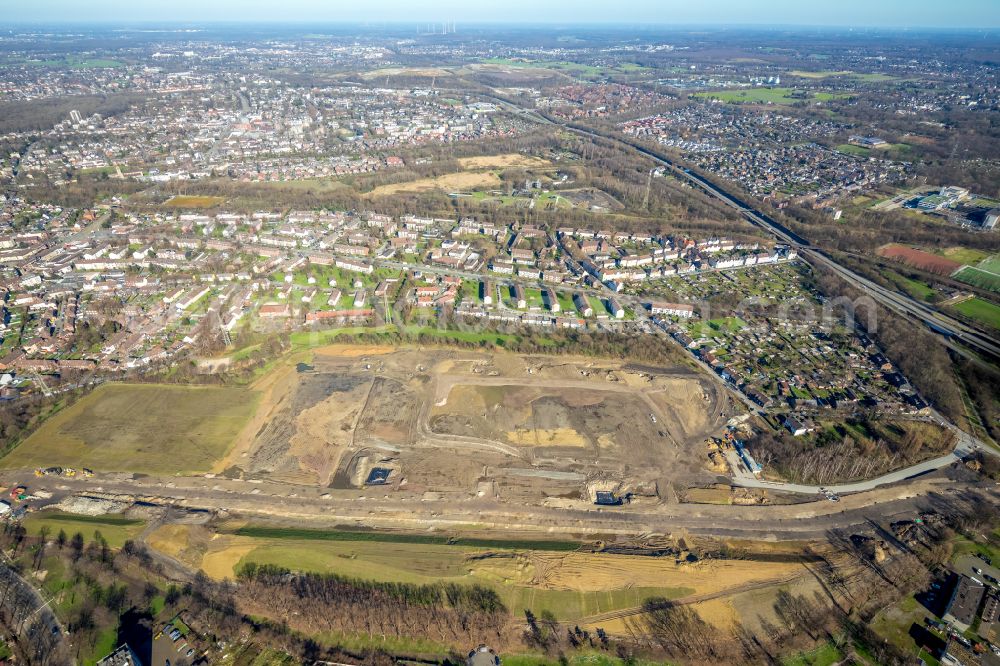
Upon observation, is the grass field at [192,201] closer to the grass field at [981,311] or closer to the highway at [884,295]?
the highway at [884,295]

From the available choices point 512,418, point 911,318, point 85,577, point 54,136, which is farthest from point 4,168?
point 911,318

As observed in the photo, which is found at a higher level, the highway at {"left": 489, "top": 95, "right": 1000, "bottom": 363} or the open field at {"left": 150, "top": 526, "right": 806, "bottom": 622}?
the highway at {"left": 489, "top": 95, "right": 1000, "bottom": 363}

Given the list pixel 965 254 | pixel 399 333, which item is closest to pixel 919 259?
pixel 965 254

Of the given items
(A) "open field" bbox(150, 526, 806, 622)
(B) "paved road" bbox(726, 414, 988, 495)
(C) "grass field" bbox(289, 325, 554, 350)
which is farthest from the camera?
(C) "grass field" bbox(289, 325, 554, 350)


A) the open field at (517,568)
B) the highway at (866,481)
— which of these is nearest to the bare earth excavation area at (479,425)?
the highway at (866,481)

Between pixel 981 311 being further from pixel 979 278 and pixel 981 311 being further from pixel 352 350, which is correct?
pixel 352 350

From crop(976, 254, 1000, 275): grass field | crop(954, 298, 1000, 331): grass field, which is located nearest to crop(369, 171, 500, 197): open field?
crop(954, 298, 1000, 331): grass field

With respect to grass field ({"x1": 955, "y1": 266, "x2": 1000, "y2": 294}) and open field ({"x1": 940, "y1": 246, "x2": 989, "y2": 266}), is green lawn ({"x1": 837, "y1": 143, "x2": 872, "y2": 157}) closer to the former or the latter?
open field ({"x1": 940, "y1": 246, "x2": 989, "y2": 266})
